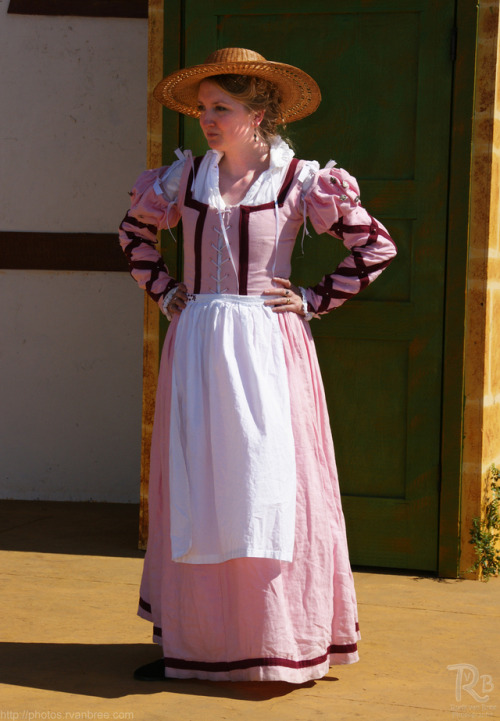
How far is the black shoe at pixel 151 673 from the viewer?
3533 millimetres

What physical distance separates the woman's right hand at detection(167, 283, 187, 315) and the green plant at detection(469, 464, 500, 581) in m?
2.01

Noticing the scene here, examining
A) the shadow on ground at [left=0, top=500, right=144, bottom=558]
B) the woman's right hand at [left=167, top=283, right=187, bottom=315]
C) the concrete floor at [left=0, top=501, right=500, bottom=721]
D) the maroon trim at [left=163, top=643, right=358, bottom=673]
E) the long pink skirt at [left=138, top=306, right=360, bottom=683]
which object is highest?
the woman's right hand at [left=167, top=283, right=187, bottom=315]

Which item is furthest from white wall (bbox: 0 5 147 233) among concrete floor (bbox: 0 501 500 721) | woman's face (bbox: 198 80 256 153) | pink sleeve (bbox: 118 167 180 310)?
woman's face (bbox: 198 80 256 153)

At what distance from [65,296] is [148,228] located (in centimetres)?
273

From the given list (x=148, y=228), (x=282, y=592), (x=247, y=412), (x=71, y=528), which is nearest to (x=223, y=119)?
(x=148, y=228)

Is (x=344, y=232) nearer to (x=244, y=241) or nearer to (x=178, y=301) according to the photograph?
(x=244, y=241)

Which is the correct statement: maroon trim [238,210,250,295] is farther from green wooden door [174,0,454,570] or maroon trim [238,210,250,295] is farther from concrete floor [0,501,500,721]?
green wooden door [174,0,454,570]

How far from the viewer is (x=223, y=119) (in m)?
3.53

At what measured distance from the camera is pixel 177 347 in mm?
3541

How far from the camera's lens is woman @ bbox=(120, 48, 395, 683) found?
3404 millimetres

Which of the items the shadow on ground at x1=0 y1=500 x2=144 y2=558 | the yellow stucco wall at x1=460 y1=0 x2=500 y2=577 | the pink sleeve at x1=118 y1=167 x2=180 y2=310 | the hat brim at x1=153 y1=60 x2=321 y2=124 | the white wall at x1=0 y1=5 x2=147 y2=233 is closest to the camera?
the hat brim at x1=153 y1=60 x2=321 y2=124

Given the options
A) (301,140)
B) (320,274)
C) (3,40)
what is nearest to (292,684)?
(320,274)

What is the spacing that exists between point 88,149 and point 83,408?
1.50 metres

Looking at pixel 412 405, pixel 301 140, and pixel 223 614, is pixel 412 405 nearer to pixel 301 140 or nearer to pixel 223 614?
pixel 301 140
